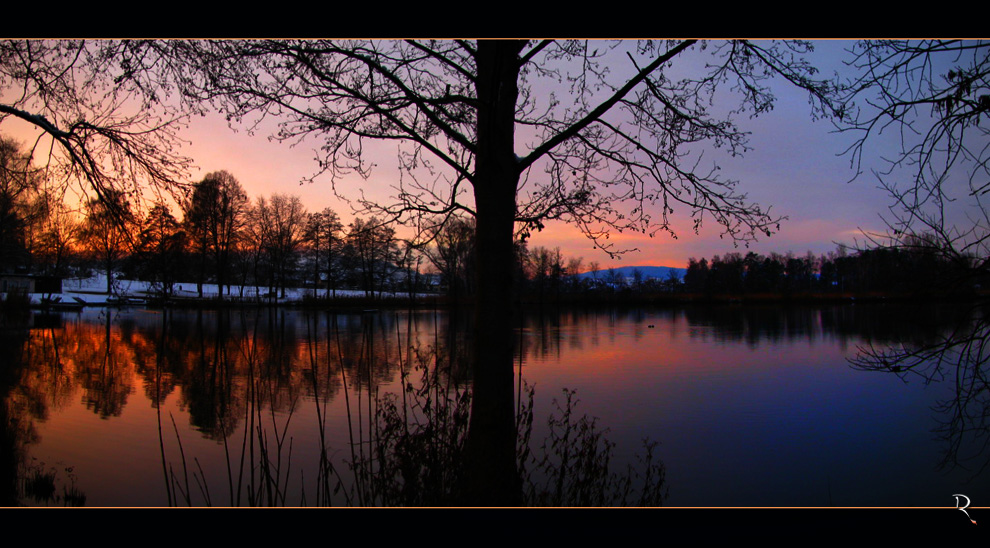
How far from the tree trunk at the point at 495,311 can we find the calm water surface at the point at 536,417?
2.28 feet

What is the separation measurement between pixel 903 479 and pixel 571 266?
177 ft

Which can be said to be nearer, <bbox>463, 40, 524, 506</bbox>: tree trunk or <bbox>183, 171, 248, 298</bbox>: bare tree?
<bbox>463, 40, 524, 506</bbox>: tree trunk

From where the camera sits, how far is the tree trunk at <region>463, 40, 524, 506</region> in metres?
3.32

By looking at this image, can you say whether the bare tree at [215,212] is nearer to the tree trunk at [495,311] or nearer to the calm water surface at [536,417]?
the calm water surface at [536,417]

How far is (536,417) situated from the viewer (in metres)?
9.15

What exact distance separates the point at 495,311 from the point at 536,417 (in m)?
6.35

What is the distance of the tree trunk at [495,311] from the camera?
332 cm

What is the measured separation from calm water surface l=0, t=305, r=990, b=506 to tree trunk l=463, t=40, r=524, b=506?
0.70 meters

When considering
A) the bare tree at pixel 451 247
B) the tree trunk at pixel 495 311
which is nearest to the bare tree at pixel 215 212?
the bare tree at pixel 451 247

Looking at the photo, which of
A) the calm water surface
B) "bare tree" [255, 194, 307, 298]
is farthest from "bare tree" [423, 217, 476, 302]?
"bare tree" [255, 194, 307, 298]

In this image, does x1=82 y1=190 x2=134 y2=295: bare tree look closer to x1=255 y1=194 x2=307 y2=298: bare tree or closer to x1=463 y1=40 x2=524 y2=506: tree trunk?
x1=255 y1=194 x2=307 y2=298: bare tree
